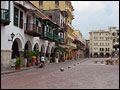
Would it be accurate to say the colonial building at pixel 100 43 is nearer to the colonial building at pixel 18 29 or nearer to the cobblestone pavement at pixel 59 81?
the colonial building at pixel 18 29

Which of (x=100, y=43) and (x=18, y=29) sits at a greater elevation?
(x=100, y=43)

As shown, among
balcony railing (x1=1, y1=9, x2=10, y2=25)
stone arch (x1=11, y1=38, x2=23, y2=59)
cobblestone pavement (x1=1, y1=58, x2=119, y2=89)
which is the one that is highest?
balcony railing (x1=1, y1=9, x2=10, y2=25)

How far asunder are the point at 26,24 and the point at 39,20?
16.5ft

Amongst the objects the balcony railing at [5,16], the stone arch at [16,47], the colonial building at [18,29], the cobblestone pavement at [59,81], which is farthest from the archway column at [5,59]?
Result: the stone arch at [16,47]

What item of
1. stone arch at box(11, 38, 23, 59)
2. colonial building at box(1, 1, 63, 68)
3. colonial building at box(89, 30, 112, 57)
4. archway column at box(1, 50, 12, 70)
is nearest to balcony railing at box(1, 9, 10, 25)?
colonial building at box(1, 1, 63, 68)

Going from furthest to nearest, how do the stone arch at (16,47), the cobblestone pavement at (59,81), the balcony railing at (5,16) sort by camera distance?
the stone arch at (16,47) → the balcony railing at (5,16) → the cobblestone pavement at (59,81)

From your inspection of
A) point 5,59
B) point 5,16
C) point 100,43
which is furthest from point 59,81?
point 100,43

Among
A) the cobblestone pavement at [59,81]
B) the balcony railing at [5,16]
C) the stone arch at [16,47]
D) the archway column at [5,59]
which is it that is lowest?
the cobblestone pavement at [59,81]

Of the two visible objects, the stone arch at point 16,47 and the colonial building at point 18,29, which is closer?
the colonial building at point 18,29

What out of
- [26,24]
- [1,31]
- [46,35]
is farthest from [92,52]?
[1,31]

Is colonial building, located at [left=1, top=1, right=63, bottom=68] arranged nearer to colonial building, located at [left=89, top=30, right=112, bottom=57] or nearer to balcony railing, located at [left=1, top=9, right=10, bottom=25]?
balcony railing, located at [left=1, top=9, right=10, bottom=25]

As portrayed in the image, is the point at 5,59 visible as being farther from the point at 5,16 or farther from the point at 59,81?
the point at 59,81

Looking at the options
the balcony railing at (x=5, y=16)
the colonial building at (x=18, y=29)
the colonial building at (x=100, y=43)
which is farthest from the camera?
the colonial building at (x=100, y=43)

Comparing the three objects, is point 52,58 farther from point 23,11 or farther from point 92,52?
point 92,52
